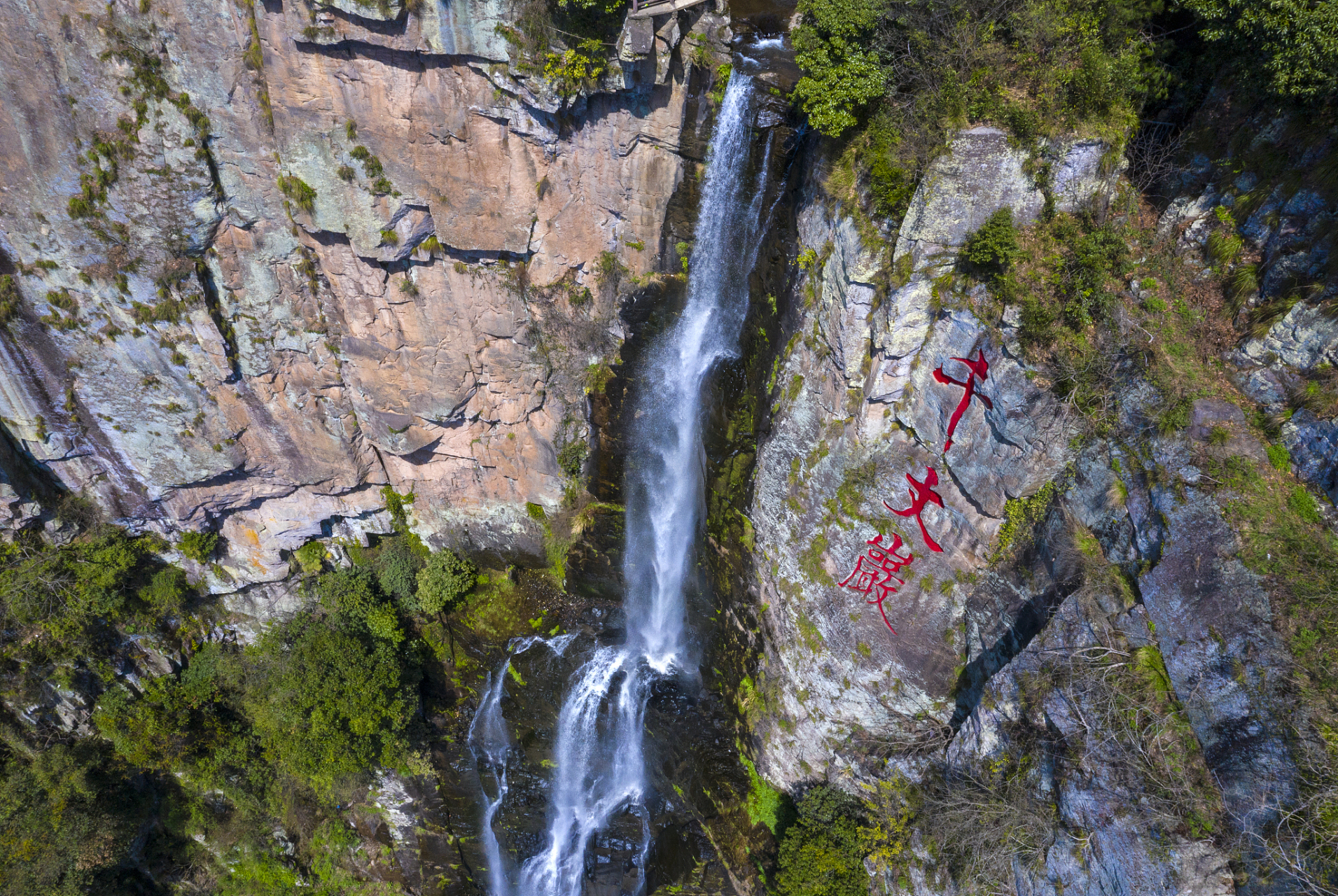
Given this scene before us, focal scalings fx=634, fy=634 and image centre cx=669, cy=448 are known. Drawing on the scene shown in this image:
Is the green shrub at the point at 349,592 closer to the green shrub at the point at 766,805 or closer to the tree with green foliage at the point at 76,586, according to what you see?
the tree with green foliage at the point at 76,586

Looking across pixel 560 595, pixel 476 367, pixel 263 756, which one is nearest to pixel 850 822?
pixel 560 595

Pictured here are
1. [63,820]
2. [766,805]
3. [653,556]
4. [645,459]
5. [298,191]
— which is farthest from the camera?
[653,556]

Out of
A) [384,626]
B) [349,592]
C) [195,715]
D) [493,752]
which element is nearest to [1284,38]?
[384,626]

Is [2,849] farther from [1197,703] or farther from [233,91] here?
[1197,703]

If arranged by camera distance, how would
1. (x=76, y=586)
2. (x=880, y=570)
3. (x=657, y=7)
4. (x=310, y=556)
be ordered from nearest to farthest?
1. (x=657, y=7)
2. (x=880, y=570)
3. (x=76, y=586)
4. (x=310, y=556)

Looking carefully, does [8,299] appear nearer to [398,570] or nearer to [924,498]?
[398,570]

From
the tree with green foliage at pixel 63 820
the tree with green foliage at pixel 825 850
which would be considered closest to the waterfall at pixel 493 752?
the tree with green foliage at pixel 825 850
